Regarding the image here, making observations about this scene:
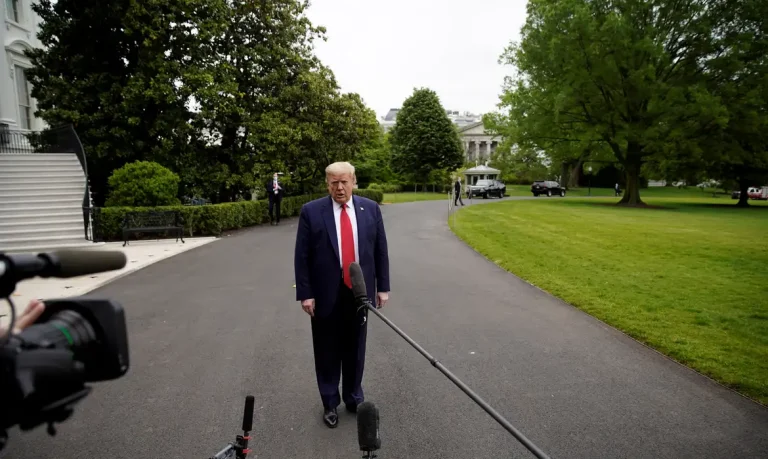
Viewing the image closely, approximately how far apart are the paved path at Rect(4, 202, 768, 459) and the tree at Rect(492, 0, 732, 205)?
26.6m

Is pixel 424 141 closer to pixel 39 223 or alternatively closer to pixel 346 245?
pixel 39 223

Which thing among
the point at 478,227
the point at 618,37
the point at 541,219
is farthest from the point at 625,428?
the point at 618,37

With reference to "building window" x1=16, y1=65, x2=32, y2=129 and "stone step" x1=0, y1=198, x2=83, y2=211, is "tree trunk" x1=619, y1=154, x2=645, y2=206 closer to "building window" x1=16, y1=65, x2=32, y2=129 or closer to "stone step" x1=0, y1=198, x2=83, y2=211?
"stone step" x1=0, y1=198, x2=83, y2=211

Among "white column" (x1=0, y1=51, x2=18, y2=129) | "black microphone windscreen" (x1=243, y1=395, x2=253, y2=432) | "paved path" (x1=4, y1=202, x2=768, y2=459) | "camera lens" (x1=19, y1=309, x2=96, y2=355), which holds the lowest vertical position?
"paved path" (x1=4, y1=202, x2=768, y2=459)

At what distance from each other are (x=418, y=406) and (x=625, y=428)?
1659 mm

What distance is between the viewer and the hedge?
14016 millimetres

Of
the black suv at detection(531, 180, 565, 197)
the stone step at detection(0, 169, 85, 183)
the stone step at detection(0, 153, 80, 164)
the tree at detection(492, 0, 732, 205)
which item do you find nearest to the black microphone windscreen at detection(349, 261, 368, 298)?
the stone step at detection(0, 169, 85, 183)

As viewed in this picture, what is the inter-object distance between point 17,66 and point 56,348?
2541 centimetres

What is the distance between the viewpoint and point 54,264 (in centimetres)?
133

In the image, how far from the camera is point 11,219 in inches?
493

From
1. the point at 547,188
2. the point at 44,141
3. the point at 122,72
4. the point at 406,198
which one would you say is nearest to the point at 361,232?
the point at 122,72

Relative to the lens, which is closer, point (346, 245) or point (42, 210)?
point (346, 245)

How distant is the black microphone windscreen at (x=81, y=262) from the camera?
1.33m

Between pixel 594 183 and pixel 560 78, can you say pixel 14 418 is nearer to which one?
pixel 560 78
